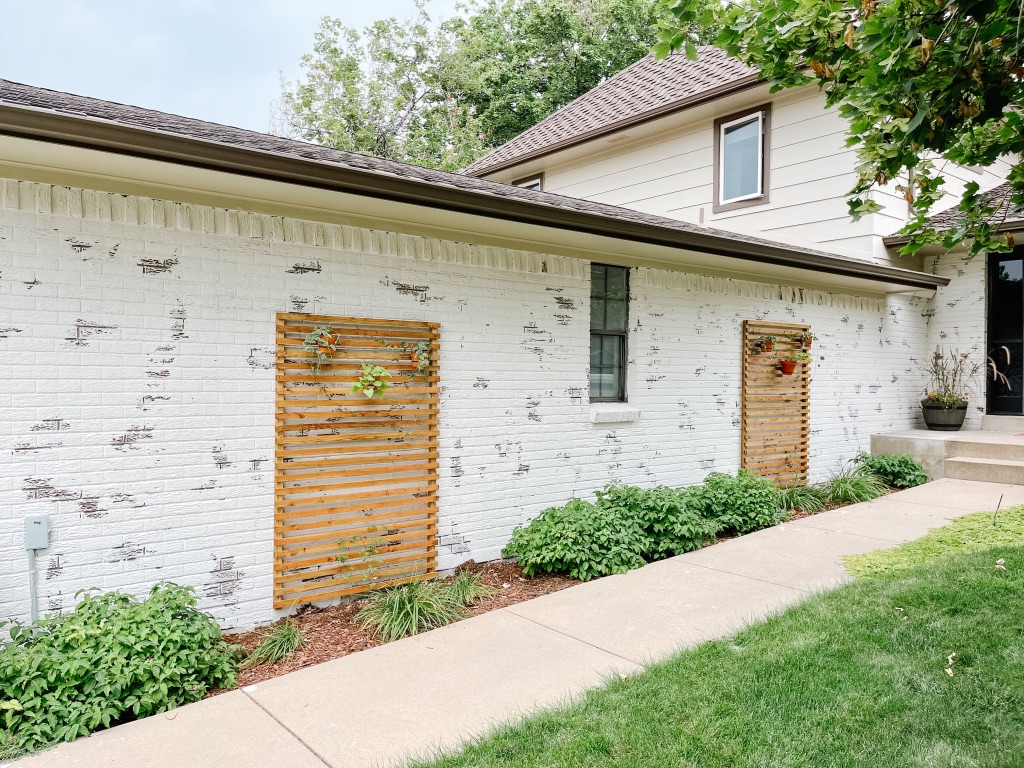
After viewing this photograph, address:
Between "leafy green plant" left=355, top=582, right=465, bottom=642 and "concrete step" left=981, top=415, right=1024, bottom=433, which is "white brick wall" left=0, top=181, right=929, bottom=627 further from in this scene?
"concrete step" left=981, top=415, right=1024, bottom=433

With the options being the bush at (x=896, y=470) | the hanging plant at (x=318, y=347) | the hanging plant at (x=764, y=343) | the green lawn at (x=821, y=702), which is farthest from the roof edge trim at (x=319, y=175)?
the bush at (x=896, y=470)

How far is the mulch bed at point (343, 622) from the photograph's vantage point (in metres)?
3.85

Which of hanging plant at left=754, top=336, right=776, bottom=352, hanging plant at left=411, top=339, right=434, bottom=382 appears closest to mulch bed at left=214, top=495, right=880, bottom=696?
hanging plant at left=411, top=339, right=434, bottom=382

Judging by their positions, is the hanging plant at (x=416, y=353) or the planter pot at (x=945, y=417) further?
the planter pot at (x=945, y=417)

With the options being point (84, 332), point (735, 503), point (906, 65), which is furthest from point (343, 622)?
point (906, 65)

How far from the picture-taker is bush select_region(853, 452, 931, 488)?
8.59 m

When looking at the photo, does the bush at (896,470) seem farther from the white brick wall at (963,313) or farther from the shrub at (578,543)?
the shrub at (578,543)

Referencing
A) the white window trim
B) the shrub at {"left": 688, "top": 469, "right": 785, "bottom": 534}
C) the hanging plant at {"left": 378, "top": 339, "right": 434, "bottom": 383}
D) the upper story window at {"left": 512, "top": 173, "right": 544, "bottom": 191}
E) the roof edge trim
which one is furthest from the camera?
the upper story window at {"left": 512, "top": 173, "right": 544, "bottom": 191}

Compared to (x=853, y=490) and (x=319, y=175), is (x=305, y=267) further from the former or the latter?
(x=853, y=490)

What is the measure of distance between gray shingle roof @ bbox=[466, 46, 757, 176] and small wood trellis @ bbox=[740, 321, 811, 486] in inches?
153

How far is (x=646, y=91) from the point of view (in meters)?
12.3

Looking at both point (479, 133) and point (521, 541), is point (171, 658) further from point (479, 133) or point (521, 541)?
point (479, 133)

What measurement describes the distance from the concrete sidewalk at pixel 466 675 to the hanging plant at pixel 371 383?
5.36 ft

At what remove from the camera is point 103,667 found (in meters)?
3.18
